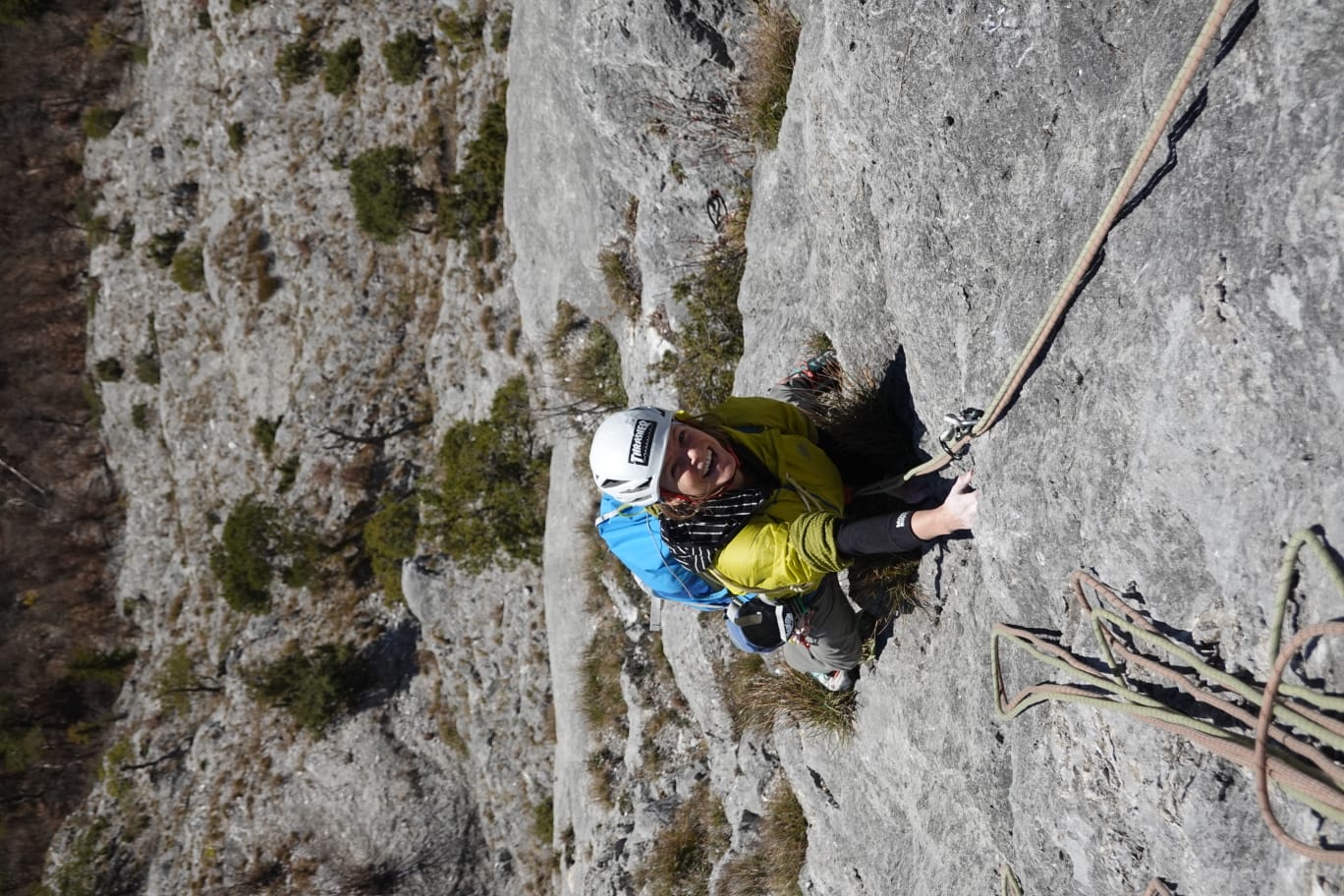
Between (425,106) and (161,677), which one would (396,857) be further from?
(425,106)

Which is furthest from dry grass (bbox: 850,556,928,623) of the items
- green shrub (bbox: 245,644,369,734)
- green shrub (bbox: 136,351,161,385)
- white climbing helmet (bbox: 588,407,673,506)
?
green shrub (bbox: 136,351,161,385)

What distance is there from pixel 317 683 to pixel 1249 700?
1394cm

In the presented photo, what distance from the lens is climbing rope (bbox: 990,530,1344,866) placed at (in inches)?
97.5

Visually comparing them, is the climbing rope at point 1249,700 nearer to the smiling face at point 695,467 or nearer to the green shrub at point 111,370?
the smiling face at point 695,467

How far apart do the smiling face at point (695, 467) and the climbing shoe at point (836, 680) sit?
2664 millimetres

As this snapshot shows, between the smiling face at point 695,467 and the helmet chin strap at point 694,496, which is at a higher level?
the smiling face at point 695,467

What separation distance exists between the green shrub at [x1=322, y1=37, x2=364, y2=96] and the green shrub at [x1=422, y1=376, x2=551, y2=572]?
7.10 meters

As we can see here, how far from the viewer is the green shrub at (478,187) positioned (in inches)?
508

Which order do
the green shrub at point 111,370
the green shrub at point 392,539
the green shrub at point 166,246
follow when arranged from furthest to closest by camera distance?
the green shrub at point 111,370
the green shrub at point 166,246
the green shrub at point 392,539

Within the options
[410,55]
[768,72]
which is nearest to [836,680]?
[768,72]

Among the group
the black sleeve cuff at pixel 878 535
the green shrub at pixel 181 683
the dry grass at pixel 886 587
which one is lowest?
the green shrub at pixel 181 683

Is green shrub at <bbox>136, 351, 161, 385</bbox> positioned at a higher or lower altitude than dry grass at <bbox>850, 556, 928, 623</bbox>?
higher

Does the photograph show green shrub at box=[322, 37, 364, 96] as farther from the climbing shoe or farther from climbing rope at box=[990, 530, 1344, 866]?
climbing rope at box=[990, 530, 1344, 866]

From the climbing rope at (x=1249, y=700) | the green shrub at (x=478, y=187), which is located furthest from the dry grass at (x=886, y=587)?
the green shrub at (x=478, y=187)
